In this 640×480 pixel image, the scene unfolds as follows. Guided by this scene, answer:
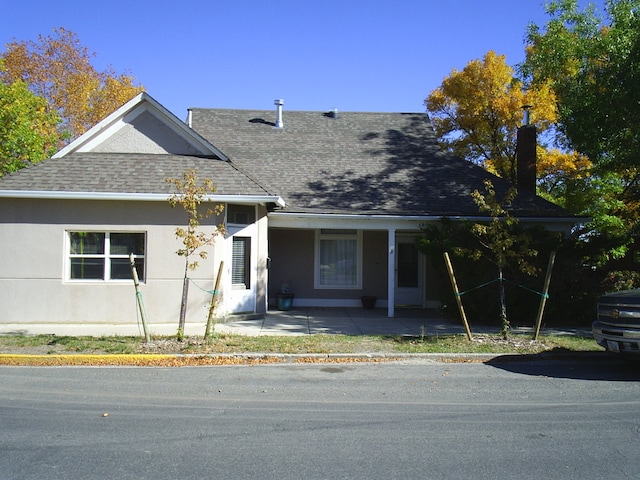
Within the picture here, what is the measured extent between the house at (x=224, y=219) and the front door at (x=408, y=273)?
0.03 m

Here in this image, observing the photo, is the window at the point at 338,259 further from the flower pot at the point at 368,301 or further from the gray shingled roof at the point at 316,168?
the gray shingled roof at the point at 316,168

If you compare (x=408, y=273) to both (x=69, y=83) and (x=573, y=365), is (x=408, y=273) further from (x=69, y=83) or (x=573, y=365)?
(x=69, y=83)

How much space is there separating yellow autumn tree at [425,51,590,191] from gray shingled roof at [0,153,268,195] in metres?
15.2

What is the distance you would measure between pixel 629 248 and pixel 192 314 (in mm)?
14087

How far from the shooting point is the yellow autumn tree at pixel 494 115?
934 inches

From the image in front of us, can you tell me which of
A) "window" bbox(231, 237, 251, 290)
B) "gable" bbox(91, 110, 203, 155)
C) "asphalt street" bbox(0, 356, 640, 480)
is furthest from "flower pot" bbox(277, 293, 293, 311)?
"asphalt street" bbox(0, 356, 640, 480)

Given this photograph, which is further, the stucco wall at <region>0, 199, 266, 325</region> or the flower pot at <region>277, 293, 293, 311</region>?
the flower pot at <region>277, 293, 293, 311</region>

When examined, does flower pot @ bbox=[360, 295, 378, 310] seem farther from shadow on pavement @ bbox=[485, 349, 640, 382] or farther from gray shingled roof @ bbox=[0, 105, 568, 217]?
shadow on pavement @ bbox=[485, 349, 640, 382]

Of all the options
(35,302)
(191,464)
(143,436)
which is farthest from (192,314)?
(191,464)

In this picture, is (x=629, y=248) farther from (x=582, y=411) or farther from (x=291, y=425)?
(x=291, y=425)

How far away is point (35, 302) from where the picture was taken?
12.5 metres

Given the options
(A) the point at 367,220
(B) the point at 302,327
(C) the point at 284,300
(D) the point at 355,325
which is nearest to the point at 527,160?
(A) the point at 367,220

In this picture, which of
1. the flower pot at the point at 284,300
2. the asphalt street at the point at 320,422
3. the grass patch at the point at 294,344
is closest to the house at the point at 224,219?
the flower pot at the point at 284,300

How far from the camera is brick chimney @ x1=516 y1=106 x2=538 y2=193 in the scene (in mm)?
16734
